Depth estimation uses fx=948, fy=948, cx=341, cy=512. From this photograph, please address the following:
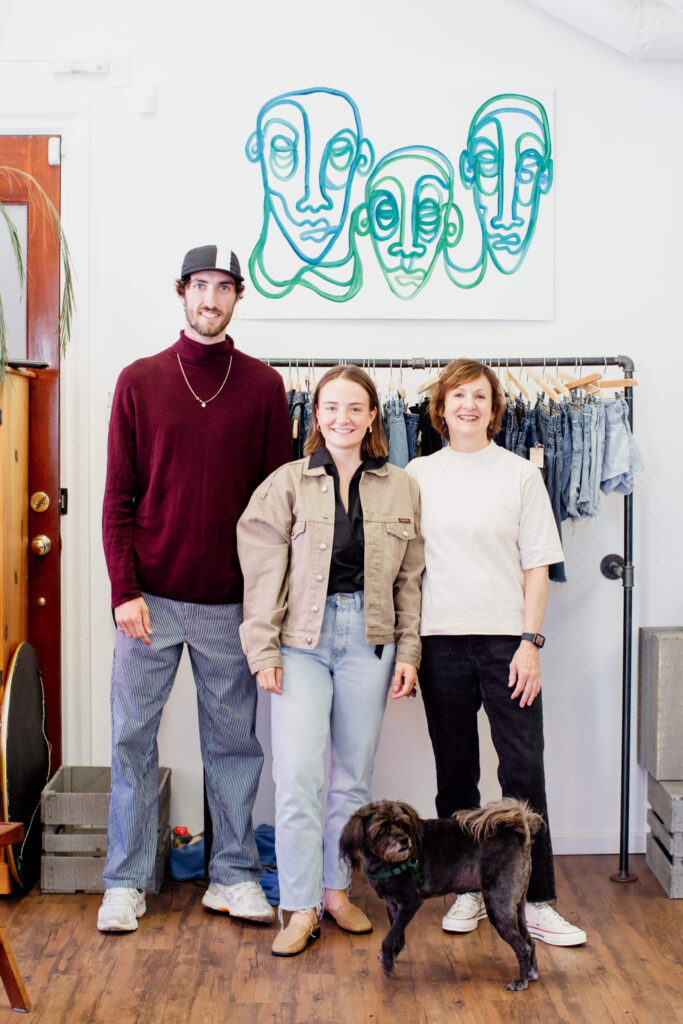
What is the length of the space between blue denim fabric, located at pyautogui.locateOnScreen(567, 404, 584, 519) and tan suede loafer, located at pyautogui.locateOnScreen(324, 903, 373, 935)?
3.96ft

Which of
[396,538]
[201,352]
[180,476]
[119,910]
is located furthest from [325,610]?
[119,910]

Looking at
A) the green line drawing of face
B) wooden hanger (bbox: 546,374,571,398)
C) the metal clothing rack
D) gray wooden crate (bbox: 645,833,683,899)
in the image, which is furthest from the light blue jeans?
the green line drawing of face

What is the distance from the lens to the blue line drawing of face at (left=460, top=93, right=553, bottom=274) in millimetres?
2918

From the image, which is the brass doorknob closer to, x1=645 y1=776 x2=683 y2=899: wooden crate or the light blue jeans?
the light blue jeans

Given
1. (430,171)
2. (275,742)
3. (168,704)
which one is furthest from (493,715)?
(430,171)

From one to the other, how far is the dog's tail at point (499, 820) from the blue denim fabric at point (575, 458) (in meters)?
0.83

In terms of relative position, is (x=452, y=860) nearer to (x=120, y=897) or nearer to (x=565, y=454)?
(x=120, y=897)

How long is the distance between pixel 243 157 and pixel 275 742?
1.75m

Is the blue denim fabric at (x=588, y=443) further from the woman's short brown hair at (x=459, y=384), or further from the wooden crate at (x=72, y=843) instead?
the wooden crate at (x=72, y=843)

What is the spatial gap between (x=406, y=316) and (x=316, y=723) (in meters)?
1.32

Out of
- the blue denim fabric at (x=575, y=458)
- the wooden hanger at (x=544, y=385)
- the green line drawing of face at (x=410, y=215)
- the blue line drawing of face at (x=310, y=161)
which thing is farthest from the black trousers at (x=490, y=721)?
the blue line drawing of face at (x=310, y=161)

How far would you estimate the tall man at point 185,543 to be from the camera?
2418 millimetres

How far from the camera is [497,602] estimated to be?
2.35m

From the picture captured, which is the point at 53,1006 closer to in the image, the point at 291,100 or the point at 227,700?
the point at 227,700
